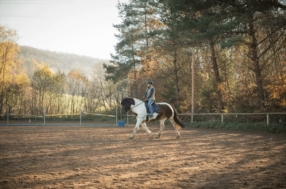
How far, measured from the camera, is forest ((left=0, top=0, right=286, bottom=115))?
13.6 meters

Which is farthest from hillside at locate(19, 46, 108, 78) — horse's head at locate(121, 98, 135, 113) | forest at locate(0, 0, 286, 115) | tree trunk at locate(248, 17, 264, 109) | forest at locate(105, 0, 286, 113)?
horse's head at locate(121, 98, 135, 113)

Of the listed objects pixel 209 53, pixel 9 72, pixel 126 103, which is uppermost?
pixel 209 53

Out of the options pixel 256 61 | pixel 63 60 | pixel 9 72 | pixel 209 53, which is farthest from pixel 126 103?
pixel 63 60

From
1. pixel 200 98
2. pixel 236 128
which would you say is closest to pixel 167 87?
pixel 200 98

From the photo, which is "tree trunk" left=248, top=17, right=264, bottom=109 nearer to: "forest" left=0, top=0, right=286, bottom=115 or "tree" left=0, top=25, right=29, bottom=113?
"forest" left=0, top=0, right=286, bottom=115

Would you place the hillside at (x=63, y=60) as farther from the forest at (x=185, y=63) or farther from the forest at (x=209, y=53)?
the forest at (x=209, y=53)

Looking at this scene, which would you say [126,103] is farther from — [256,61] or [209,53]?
[209,53]

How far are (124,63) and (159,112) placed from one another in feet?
57.8

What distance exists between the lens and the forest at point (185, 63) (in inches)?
535

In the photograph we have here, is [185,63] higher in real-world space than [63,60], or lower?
lower

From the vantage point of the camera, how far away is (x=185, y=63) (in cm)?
2373

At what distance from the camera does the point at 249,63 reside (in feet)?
60.2

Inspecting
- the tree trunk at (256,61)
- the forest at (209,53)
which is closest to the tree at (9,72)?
the forest at (209,53)

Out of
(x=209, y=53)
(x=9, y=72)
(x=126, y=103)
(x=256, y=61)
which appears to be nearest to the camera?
(x=126, y=103)
